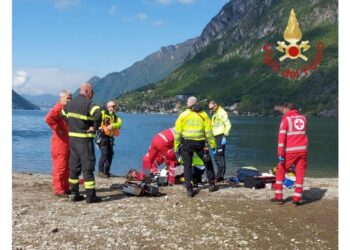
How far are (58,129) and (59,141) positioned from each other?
332 mm

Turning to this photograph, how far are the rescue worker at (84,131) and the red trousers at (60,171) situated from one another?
2.75 ft

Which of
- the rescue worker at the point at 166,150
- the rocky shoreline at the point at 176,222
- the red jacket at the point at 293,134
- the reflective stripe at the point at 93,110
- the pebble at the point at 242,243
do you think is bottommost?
A: the pebble at the point at 242,243

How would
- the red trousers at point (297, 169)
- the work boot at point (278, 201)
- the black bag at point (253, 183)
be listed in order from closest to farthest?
the red trousers at point (297, 169)
the work boot at point (278, 201)
the black bag at point (253, 183)

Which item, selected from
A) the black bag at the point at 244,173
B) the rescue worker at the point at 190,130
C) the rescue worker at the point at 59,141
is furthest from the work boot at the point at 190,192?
the black bag at the point at 244,173

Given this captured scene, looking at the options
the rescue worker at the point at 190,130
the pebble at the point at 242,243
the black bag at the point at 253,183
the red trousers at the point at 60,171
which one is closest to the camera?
the pebble at the point at 242,243

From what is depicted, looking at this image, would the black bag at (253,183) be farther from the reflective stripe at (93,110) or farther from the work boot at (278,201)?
the reflective stripe at (93,110)

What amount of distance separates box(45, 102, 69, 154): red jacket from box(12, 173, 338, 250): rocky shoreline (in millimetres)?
1438

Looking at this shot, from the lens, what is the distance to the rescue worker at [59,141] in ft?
38.9

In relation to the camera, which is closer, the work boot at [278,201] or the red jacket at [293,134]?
the red jacket at [293,134]

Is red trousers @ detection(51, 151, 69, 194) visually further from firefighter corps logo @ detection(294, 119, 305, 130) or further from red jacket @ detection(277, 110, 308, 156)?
firefighter corps logo @ detection(294, 119, 305, 130)

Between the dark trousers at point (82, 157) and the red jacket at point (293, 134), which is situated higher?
the red jacket at point (293, 134)

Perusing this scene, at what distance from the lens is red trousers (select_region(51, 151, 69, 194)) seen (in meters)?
12.0

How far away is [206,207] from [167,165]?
13.5 ft
